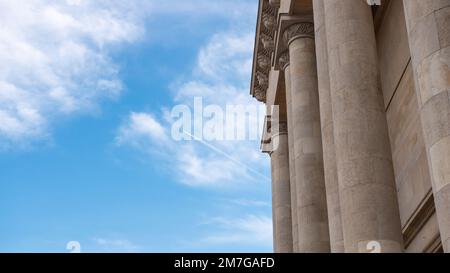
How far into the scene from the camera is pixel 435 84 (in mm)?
27625

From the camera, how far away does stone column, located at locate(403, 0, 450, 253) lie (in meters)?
26.2

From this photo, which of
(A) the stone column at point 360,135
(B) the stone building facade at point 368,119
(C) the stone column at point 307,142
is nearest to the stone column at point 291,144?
(B) the stone building facade at point 368,119

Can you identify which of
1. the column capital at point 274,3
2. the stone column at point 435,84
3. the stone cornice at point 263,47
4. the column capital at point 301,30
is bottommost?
the stone column at point 435,84

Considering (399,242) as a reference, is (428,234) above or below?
above

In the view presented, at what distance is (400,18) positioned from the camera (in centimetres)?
4969

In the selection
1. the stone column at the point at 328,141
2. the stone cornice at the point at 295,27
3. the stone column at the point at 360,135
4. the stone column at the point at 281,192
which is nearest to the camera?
the stone column at the point at 360,135

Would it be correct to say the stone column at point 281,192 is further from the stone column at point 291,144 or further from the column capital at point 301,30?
the column capital at point 301,30

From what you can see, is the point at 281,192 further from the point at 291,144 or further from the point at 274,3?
the point at 274,3

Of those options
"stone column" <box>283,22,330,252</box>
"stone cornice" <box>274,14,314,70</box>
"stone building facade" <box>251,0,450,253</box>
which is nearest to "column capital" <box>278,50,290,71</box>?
"stone building facade" <box>251,0,450,253</box>

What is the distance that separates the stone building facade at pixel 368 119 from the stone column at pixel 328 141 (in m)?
0.07

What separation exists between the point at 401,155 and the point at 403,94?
468 cm

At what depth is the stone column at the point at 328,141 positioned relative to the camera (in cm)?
4050
